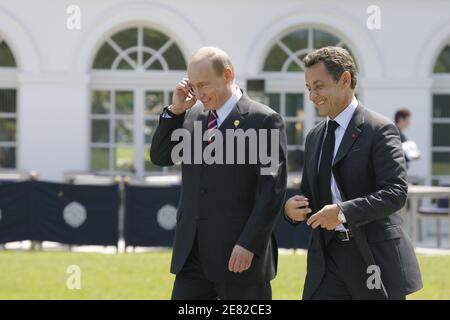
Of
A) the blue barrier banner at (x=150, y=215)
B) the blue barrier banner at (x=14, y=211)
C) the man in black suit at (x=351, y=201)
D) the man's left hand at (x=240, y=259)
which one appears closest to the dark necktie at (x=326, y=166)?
the man in black suit at (x=351, y=201)

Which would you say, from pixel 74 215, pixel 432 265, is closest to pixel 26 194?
pixel 74 215

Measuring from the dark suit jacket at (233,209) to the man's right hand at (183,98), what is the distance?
0.51 ft

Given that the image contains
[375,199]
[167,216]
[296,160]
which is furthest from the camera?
[296,160]

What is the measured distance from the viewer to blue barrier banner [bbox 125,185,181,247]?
496 inches

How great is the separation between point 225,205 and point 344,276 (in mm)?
698

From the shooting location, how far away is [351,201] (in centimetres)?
432

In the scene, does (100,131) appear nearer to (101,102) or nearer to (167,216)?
(101,102)

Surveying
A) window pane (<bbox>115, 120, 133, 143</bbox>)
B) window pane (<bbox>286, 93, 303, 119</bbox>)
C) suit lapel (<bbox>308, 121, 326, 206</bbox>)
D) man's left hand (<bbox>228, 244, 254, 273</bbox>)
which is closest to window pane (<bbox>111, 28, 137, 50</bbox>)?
window pane (<bbox>115, 120, 133, 143</bbox>)

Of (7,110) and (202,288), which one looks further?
(7,110)

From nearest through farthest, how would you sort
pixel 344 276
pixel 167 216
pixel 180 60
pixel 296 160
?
pixel 344 276, pixel 167 216, pixel 296 160, pixel 180 60

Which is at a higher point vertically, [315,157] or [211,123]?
[211,123]

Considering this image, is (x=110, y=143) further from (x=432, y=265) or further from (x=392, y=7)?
(x=432, y=265)

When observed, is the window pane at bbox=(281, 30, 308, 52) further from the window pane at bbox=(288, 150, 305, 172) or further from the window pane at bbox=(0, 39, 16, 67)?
the window pane at bbox=(0, 39, 16, 67)

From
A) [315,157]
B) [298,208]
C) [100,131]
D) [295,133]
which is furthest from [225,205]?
[100,131]
